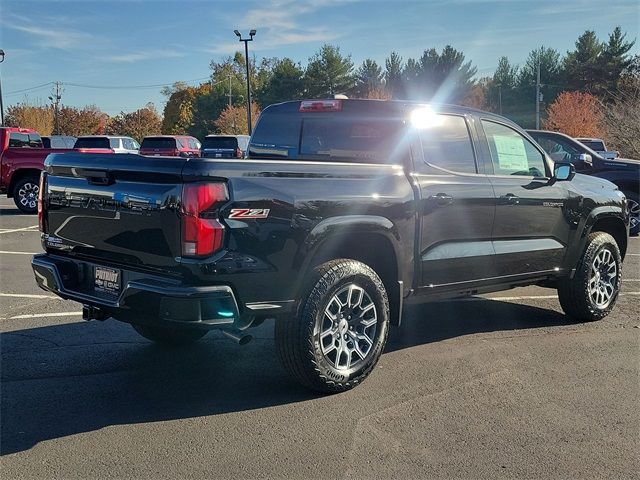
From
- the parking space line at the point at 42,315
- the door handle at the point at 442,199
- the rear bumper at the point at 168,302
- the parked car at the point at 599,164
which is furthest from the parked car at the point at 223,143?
the rear bumper at the point at 168,302

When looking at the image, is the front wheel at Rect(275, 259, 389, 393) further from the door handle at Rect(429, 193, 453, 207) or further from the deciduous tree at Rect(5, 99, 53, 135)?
the deciduous tree at Rect(5, 99, 53, 135)

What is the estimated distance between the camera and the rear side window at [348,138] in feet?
15.6

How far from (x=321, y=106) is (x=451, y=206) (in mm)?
1372

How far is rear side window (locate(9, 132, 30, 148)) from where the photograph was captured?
14734 mm

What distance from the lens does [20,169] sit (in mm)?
14133

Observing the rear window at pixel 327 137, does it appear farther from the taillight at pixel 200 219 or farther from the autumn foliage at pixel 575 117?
the autumn foliage at pixel 575 117

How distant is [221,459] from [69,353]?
2.23 m

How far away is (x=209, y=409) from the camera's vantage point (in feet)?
12.6

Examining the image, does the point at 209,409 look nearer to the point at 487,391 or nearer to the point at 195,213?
the point at 195,213

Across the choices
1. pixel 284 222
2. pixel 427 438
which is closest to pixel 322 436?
pixel 427 438

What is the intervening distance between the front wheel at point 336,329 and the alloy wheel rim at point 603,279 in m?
2.78

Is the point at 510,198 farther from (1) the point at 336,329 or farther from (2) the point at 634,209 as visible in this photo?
(2) the point at 634,209

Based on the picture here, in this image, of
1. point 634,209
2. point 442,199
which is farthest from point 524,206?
point 634,209

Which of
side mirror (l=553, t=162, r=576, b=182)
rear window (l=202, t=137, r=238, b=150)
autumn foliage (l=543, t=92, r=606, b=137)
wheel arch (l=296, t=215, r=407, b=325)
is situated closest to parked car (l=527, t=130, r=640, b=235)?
side mirror (l=553, t=162, r=576, b=182)
